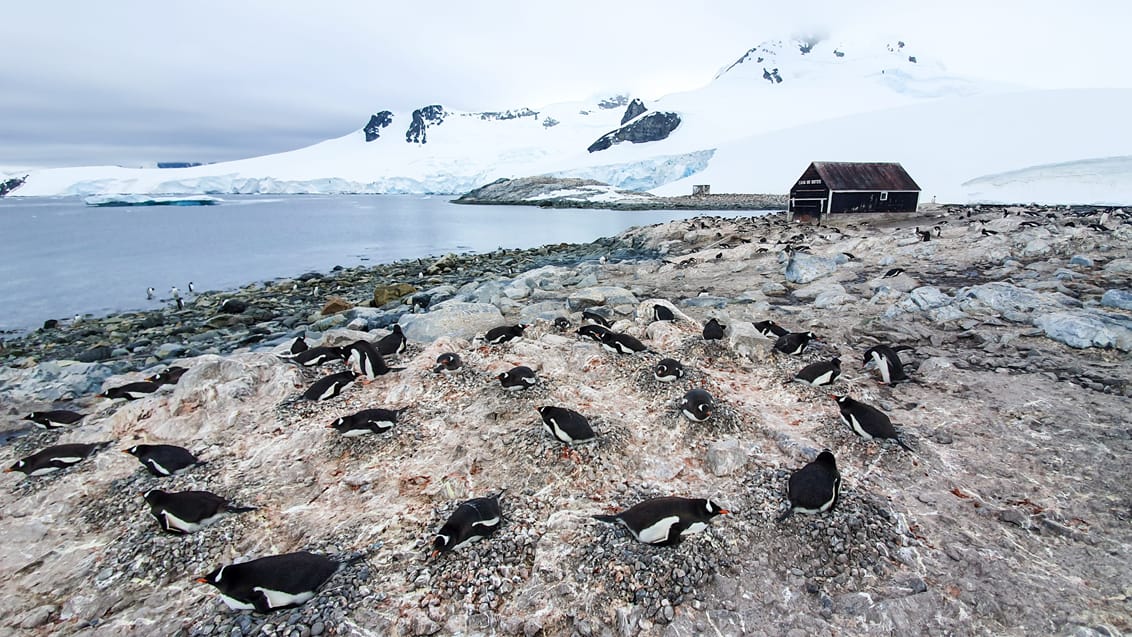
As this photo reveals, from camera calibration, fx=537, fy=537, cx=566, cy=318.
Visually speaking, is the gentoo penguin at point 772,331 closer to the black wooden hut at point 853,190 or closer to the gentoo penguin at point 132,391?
the gentoo penguin at point 132,391

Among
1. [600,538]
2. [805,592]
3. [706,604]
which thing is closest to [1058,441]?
[805,592]

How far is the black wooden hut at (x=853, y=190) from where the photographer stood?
32.7 meters

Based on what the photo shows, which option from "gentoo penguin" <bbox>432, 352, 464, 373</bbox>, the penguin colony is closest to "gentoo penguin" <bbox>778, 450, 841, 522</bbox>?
the penguin colony

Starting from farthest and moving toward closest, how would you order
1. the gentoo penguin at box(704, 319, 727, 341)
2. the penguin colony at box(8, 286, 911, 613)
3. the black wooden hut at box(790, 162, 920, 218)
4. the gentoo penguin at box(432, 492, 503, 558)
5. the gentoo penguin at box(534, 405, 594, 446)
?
the black wooden hut at box(790, 162, 920, 218), the gentoo penguin at box(704, 319, 727, 341), the gentoo penguin at box(534, 405, 594, 446), the gentoo penguin at box(432, 492, 503, 558), the penguin colony at box(8, 286, 911, 613)

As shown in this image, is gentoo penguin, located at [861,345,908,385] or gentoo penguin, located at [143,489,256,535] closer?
gentoo penguin, located at [143,489,256,535]

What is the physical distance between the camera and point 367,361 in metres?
7.86

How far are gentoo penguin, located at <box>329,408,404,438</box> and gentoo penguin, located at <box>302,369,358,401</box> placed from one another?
108 cm

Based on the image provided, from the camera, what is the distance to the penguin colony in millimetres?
4012

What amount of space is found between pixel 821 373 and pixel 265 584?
21.9ft

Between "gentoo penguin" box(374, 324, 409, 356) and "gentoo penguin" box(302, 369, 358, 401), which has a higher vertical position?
"gentoo penguin" box(374, 324, 409, 356)

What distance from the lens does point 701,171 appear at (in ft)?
295

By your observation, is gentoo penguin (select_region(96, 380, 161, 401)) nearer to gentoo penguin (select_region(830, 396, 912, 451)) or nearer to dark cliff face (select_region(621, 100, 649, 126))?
gentoo penguin (select_region(830, 396, 912, 451))

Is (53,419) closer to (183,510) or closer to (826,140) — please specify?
(183,510)

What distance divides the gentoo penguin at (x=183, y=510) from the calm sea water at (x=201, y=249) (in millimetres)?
19729
